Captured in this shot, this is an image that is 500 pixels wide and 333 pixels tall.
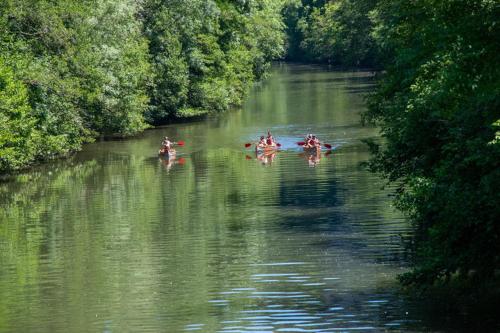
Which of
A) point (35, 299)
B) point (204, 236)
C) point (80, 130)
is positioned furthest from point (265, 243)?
point (80, 130)

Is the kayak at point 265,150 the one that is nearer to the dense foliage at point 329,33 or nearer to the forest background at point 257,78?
the forest background at point 257,78

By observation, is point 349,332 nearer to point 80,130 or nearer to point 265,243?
point 265,243

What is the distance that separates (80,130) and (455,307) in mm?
35007

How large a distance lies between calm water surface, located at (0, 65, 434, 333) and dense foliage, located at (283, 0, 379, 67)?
46.0m

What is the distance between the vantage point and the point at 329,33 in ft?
433

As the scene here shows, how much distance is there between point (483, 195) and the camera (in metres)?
16.2

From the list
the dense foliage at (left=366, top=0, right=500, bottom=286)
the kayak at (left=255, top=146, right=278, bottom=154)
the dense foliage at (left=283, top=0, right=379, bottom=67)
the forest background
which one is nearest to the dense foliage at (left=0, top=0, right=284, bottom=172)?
the forest background

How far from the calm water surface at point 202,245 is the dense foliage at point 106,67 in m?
2.05

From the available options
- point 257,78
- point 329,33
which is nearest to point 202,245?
point 257,78

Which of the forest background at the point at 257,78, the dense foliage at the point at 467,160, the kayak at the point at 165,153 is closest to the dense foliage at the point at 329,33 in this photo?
the forest background at the point at 257,78

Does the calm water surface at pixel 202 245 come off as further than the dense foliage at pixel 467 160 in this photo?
Yes

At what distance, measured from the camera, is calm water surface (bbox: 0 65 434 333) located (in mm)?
19766

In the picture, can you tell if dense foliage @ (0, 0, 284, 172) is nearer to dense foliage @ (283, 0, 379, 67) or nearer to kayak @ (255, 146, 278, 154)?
kayak @ (255, 146, 278, 154)

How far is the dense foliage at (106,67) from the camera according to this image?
4394cm
